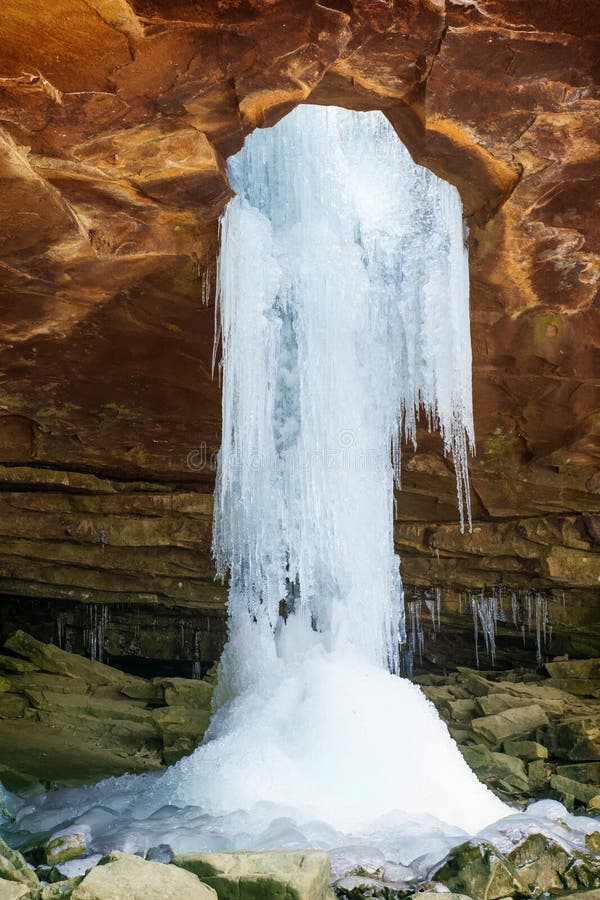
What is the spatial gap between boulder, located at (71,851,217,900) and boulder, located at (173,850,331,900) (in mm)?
254

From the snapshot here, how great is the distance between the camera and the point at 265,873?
458cm

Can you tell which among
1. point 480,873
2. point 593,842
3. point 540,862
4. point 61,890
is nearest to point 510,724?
point 593,842

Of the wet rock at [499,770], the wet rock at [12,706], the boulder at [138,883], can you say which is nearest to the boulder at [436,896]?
the boulder at [138,883]

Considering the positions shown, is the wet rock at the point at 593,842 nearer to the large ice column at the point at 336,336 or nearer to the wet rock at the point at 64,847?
the large ice column at the point at 336,336

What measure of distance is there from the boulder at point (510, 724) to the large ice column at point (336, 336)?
8.08ft

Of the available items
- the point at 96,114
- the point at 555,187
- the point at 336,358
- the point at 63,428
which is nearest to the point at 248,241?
A: the point at 336,358

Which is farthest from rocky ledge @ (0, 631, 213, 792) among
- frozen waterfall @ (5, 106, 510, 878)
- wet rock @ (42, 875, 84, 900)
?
wet rock @ (42, 875, 84, 900)

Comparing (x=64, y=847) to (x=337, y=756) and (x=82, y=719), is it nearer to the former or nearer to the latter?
(x=337, y=756)

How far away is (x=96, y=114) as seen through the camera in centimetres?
507

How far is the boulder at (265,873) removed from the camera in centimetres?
441

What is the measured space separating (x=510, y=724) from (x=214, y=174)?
27.4 feet

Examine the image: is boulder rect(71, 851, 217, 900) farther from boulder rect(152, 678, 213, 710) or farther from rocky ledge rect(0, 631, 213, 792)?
boulder rect(152, 678, 213, 710)

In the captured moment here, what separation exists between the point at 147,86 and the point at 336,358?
3.87 m

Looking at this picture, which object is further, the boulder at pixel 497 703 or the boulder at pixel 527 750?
the boulder at pixel 497 703
